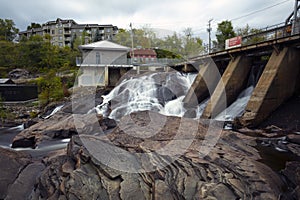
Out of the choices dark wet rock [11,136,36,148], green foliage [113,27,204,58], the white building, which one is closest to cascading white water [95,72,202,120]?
dark wet rock [11,136,36,148]

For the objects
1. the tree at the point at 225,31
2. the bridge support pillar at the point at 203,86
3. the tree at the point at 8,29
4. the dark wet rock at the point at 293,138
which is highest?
the tree at the point at 8,29

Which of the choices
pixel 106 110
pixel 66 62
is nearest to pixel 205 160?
pixel 106 110

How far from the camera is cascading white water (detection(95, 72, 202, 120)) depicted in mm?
13945

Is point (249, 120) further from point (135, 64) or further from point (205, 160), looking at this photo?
point (135, 64)

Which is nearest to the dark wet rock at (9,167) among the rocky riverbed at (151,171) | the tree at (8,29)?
the rocky riverbed at (151,171)

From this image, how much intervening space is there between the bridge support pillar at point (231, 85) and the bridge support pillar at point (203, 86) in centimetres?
187

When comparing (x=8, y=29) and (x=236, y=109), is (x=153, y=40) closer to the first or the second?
(x=8, y=29)

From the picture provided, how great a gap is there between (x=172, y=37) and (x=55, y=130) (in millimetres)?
40795

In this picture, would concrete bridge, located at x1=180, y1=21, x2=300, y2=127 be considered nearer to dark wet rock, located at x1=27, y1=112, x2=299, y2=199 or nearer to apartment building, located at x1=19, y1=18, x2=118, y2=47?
dark wet rock, located at x1=27, y1=112, x2=299, y2=199

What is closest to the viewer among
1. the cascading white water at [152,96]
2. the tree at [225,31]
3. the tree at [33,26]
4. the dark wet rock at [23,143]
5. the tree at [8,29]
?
the dark wet rock at [23,143]

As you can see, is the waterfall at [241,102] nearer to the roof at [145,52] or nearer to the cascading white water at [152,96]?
the cascading white water at [152,96]

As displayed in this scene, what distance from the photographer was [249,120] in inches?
392

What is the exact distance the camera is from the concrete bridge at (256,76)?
10172mm

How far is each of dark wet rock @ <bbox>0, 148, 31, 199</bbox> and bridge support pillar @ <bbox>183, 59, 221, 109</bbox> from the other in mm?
10169
